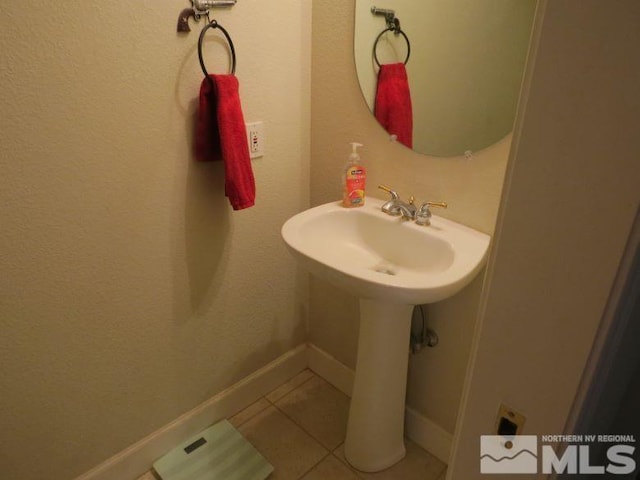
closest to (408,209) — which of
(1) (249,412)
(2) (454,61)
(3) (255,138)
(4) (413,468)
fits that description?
(2) (454,61)

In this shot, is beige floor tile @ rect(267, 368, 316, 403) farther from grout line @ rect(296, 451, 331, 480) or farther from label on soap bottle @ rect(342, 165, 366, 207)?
label on soap bottle @ rect(342, 165, 366, 207)

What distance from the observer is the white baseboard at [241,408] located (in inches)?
56.4

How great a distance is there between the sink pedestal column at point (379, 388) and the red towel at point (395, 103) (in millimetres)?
559

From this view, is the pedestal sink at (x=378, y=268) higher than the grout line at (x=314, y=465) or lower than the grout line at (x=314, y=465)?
higher

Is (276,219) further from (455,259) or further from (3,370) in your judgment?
(3,370)

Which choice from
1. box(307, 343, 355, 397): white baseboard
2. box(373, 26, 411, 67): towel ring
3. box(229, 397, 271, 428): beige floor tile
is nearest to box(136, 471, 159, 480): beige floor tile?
box(229, 397, 271, 428): beige floor tile

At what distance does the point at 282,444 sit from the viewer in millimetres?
1612

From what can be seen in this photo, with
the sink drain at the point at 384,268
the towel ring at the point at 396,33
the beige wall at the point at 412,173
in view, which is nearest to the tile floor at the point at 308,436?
the beige wall at the point at 412,173

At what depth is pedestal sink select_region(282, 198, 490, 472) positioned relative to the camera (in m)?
1.14

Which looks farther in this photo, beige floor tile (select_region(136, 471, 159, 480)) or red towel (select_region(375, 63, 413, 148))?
beige floor tile (select_region(136, 471, 159, 480))

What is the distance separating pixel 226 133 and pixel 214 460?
1.17 metres

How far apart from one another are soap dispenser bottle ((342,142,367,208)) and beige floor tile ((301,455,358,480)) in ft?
3.12

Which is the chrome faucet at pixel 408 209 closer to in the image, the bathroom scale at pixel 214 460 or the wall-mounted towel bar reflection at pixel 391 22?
the wall-mounted towel bar reflection at pixel 391 22

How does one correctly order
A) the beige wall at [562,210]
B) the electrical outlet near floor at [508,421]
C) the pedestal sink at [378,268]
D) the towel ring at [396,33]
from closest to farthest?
the beige wall at [562,210] → the electrical outlet near floor at [508,421] → the pedestal sink at [378,268] → the towel ring at [396,33]
